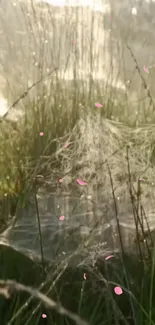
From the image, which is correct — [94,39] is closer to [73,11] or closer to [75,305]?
[73,11]

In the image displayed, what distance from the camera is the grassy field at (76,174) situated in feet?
3.05

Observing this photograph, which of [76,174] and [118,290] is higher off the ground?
[76,174]

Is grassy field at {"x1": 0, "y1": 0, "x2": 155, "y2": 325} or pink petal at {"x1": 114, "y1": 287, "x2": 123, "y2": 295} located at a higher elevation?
grassy field at {"x1": 0, "y1": 0, "x2": 155, "y2": 325}

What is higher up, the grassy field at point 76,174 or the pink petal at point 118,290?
the grassy field at point 76,174

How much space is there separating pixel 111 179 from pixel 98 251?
0.15 meters

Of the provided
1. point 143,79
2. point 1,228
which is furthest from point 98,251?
point 143,79

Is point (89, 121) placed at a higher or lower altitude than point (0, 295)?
higher

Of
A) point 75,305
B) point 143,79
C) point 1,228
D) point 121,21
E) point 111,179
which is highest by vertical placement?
point 121,21

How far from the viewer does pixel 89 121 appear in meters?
1.00

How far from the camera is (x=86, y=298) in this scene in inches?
37.0

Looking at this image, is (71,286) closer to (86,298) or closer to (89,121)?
(86,298)

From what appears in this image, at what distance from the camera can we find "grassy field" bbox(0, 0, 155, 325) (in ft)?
3.05

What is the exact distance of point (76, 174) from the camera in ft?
3.27

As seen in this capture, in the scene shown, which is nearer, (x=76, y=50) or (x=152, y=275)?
(x=152, y=275)
